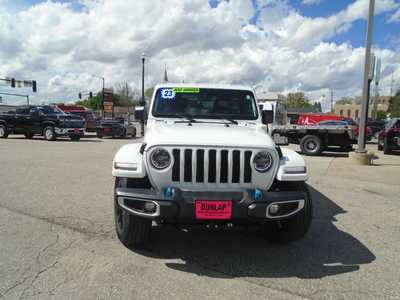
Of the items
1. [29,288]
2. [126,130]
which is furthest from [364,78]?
[126,130]

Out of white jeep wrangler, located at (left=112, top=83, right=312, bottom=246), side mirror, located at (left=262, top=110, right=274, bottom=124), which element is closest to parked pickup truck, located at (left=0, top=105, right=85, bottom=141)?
side mirror, located at (left=262, top=110, right=274, bottom=124)

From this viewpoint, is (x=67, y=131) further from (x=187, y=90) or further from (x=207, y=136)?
(x=207, y=136)

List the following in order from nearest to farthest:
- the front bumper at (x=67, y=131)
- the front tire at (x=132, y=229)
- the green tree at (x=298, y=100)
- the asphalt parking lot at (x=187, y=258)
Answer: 1. the asphalt parking lot at (x=187, y=258)
2. the front tire at (x=132, y=229)
3. the front bumper at (x=67, y=131)
4. the green tree at (x=298, y=100)

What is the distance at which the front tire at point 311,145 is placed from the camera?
13.9 metres

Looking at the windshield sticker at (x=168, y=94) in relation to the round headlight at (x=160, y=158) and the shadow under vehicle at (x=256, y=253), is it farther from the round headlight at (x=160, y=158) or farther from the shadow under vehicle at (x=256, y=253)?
the shadow under vehicle at (x=256, y=253)

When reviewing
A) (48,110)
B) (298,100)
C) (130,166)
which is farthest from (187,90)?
(298,100)

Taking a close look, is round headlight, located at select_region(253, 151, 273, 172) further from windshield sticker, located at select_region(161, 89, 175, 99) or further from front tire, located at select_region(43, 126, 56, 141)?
front tire, located at select_region(43, 126, 56, 141)

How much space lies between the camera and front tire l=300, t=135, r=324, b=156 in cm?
1395

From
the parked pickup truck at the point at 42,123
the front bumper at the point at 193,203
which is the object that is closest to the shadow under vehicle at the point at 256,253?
the front bumper at the point at 193,203

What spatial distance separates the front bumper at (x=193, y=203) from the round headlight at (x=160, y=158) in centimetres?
29

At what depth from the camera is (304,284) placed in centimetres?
308

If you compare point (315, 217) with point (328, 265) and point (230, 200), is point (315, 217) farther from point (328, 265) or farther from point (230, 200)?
point (230, 200)

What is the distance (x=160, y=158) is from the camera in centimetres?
337

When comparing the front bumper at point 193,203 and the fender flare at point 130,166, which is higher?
the fender flare at point 130,166
